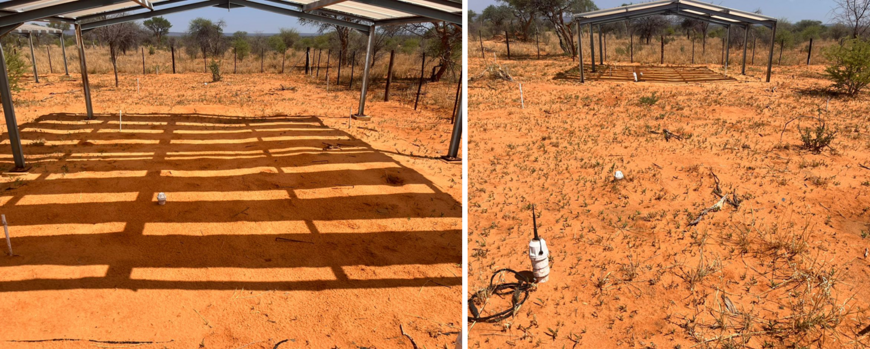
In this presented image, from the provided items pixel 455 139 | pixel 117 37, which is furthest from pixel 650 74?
pixel 117 37

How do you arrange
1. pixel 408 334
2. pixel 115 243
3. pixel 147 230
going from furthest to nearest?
pixel 147 230
pixel 115 243
pixel 408 334

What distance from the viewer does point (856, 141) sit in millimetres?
7781

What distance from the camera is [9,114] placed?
6566mm

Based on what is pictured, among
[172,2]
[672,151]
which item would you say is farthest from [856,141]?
[172,2]

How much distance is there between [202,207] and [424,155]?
11.8 feet

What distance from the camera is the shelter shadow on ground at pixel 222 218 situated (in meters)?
4.16

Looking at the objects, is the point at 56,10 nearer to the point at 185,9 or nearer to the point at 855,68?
the point at 185,9

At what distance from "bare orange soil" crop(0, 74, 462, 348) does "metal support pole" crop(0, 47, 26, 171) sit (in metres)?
0.24

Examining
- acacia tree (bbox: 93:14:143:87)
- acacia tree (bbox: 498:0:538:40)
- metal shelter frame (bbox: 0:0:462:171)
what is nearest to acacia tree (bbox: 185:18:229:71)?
acacia tree (bbox: 93:14:143:87)

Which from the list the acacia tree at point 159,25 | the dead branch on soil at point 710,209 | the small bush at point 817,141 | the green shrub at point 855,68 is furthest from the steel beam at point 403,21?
the acacia tree at point 159,25

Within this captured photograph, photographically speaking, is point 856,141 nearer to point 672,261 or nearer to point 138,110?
point 672,261

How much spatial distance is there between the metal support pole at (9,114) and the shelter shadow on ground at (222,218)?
0.28 m

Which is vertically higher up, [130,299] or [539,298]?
[130,299]

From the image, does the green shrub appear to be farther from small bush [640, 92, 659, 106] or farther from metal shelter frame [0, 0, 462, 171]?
metal shelter frame [0, 0, 462, 171]
